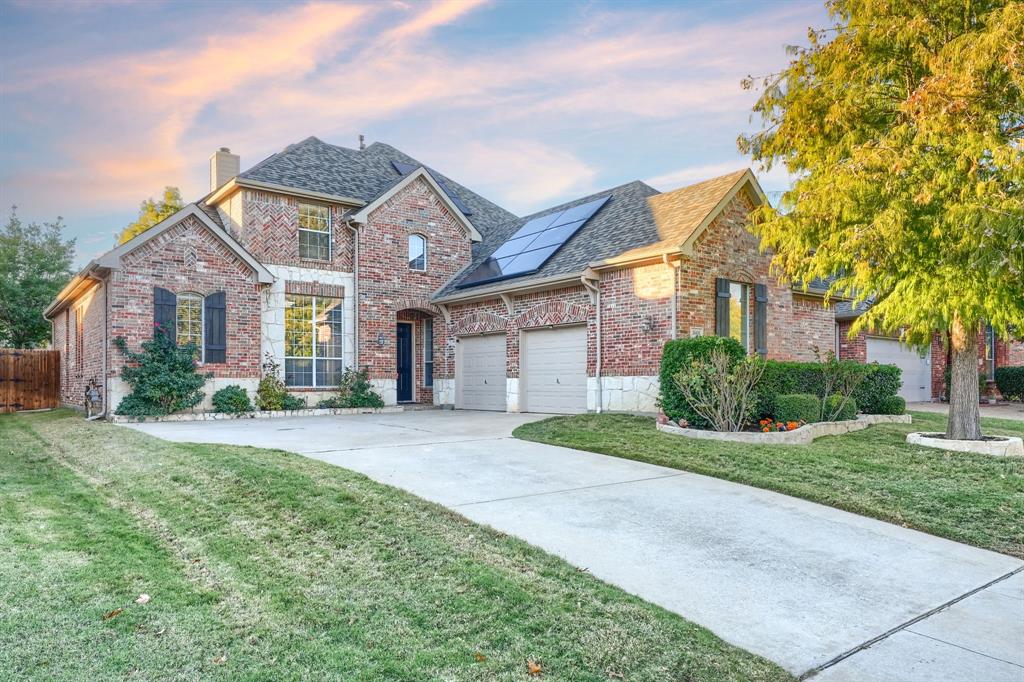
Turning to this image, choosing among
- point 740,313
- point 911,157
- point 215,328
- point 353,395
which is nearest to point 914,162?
point 911,157

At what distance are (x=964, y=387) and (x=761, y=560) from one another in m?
7.11

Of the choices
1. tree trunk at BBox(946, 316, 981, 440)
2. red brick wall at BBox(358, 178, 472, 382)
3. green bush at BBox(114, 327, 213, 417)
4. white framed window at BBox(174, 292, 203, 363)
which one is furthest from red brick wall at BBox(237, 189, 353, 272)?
tree trunk at BBox(946, 316, 981, 440)

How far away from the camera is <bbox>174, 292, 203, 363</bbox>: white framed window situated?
46.1ft

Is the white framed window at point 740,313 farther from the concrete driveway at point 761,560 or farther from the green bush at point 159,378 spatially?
the green bush at point 159,378

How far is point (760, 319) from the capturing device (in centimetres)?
1406

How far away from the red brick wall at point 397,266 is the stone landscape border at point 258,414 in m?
1.21

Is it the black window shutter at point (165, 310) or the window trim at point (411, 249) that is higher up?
the window trim at point (411, 249)

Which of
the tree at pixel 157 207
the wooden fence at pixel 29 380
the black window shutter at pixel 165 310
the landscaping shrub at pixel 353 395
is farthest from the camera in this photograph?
the tree at pixel 157 207

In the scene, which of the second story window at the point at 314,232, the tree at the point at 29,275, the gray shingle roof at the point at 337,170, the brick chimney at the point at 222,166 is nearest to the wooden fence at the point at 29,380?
the brick chimney at the point at 222,166

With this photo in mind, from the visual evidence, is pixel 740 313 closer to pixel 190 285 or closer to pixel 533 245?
pixel 533 245

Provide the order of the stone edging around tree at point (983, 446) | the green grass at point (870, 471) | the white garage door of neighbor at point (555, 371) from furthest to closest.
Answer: the white garage door of neighbor at point (555, 371)
the stone edging around tree at point (983, 446)
the green grass at point (870, 471)

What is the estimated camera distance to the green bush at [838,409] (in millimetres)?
10781

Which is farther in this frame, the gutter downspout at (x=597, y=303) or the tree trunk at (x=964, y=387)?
the gutter downspout at (x=597, y=303)

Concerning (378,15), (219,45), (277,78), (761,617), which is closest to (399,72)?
(378,15)
